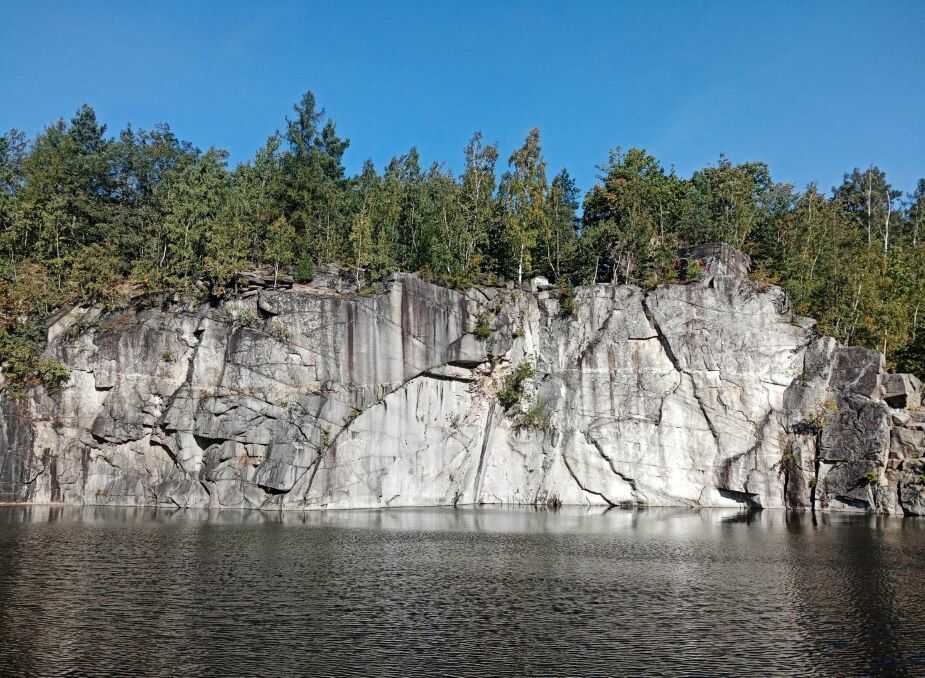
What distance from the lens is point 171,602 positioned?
88.5 ft

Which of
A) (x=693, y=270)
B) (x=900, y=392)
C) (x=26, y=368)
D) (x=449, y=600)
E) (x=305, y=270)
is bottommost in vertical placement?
(x=449, y=600)

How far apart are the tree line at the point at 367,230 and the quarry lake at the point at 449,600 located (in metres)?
26.9

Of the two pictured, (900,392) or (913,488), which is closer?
(913,488)

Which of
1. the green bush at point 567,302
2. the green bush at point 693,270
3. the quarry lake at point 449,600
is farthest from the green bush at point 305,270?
the green bush at point 693,270

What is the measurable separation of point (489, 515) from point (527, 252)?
87.3 ft

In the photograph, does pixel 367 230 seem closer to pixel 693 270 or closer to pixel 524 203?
pixel 524 203

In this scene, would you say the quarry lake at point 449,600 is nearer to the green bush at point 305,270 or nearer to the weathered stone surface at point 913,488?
the weathered stone surface at point 913,488

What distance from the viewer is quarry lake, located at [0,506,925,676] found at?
69.9ft

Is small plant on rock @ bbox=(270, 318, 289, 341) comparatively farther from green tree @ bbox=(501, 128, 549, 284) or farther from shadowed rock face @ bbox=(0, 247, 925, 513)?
green tree @ bbox=(501, 128, 549, 284)

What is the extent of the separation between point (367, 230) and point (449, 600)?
44.9 meters

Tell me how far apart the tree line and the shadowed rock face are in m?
3.76

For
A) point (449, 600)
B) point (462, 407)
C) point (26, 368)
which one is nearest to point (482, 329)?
point (462, 407)

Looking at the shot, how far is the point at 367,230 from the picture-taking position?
68.9 m

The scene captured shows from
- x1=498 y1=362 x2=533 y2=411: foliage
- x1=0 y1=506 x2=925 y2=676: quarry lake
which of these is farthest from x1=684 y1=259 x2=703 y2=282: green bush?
x1=0 y1=506 x2=925 y2=676: quarry lake
